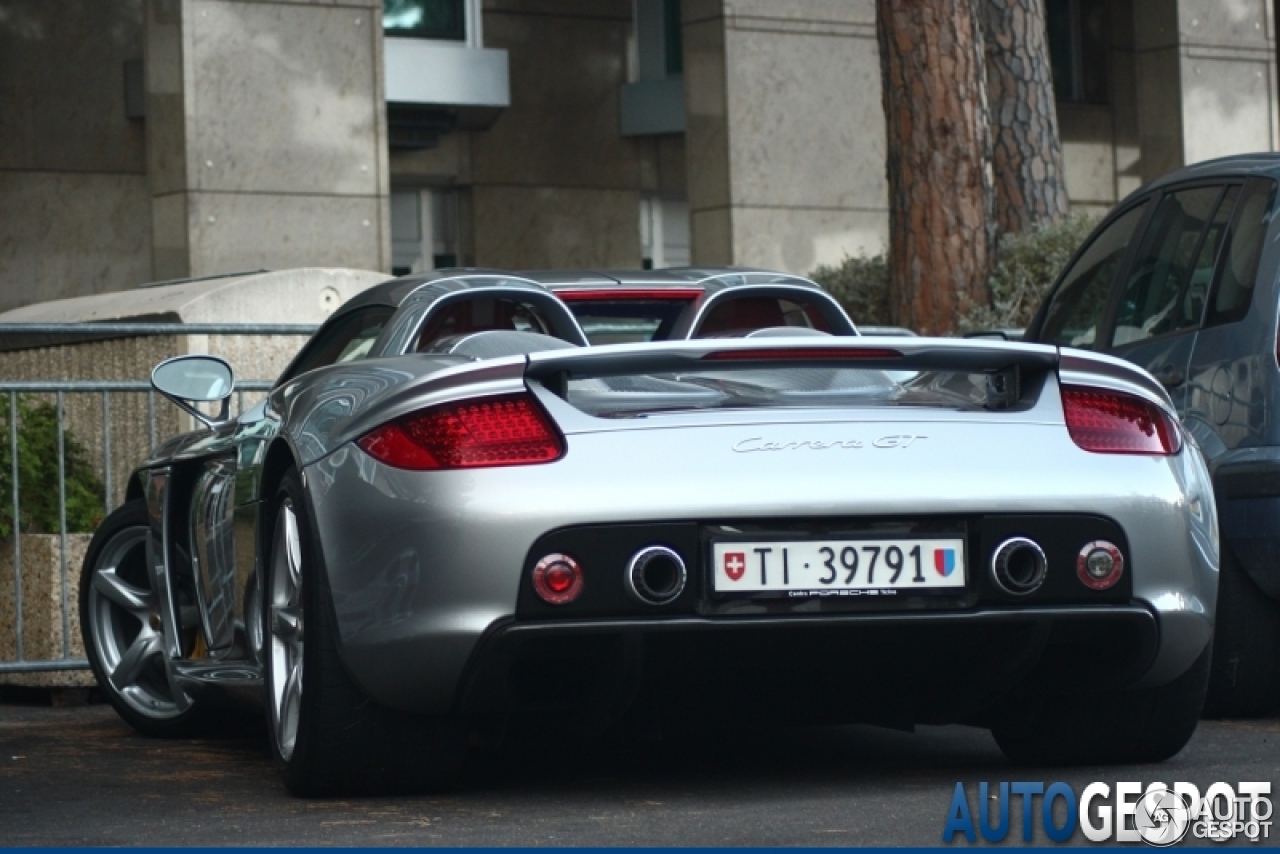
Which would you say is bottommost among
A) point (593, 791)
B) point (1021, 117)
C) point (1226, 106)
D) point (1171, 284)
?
point (593, 791)

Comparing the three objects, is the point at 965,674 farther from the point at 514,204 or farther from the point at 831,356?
the point at 514,204

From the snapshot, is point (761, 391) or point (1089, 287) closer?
point (761, 391)

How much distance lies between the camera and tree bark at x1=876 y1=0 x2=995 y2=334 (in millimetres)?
13836

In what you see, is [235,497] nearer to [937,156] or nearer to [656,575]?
[656,575]

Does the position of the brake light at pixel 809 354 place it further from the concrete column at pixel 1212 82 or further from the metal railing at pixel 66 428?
the concrete column at pixel 1212 82

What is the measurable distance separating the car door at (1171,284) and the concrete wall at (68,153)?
50.1 ft

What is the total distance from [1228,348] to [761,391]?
200 centimetres

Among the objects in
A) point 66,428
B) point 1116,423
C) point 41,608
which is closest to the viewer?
point 1116,423

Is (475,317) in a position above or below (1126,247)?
below

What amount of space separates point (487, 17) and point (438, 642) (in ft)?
61.6

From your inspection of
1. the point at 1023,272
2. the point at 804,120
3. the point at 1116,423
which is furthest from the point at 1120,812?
the point at 804,120

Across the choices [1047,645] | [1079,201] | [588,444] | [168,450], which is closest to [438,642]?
[588,444]

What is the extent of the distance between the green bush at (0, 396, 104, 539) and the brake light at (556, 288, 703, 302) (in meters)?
3.16

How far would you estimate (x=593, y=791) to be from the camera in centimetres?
534
